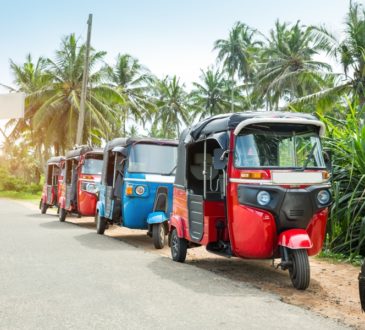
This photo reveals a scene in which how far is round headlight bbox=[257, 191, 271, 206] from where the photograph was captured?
7.03 m

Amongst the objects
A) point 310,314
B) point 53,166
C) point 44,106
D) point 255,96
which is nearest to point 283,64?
point 255,96

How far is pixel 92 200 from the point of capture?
1625cm

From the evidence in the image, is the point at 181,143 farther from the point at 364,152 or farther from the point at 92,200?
the point at 92,200

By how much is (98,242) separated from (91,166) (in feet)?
17.6

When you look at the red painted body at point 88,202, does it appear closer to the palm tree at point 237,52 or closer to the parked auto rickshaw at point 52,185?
the parked auto rickshaw at point 52,185

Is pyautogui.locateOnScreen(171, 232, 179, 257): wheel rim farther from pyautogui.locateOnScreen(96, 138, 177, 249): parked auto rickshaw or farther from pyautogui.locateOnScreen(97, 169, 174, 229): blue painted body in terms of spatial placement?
pyautogui.locateOnScreen(97, 169, 174, 229): blue painted body

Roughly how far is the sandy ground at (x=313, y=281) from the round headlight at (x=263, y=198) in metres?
1.09

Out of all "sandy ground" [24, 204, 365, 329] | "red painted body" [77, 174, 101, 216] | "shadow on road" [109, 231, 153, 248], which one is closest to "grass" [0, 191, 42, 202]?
"red painted body" [77, 174, 101, 216]

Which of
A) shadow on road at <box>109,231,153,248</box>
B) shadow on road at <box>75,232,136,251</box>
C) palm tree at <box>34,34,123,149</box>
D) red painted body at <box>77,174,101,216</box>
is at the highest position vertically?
palm tree at <box>34,34,123,149</box>

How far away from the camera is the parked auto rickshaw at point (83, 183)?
16281mm

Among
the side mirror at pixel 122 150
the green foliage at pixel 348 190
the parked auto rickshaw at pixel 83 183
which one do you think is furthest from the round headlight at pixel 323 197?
the parked auto rickshaw at pixel 83 183

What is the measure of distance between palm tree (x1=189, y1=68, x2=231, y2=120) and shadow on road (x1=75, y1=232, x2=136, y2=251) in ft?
152

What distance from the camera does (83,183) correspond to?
647 inches

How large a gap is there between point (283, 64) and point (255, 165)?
3741 cm
